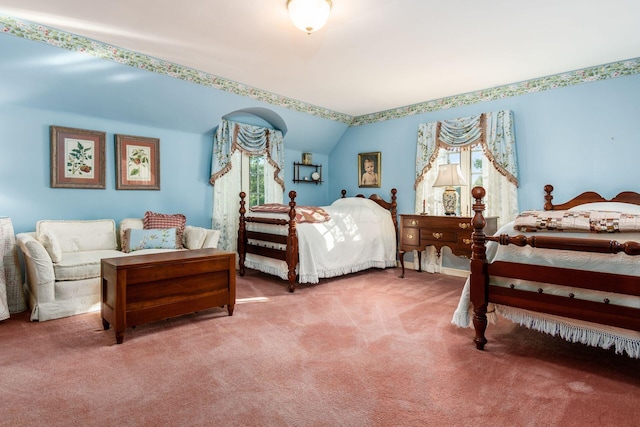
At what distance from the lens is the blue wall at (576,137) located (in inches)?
144

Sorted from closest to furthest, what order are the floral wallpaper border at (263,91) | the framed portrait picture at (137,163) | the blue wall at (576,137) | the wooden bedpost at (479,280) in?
the wooden bedpost at (479,280), the floral wallpaper border at (263,91), the blue wall at (576,137), the framed portrait picture at (137,163)

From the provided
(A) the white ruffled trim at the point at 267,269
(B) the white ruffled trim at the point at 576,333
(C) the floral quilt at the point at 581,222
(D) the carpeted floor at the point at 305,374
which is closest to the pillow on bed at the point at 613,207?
(C) the floral quilt at the point at 581,222

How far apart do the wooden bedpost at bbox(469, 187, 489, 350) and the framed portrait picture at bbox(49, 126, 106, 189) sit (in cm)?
393

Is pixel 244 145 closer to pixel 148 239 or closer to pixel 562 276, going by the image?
pixel 148 239

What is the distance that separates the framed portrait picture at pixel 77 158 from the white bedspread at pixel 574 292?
399 centimetres

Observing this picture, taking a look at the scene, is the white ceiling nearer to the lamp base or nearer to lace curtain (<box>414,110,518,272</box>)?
lace curtain (<box>414,110,518,272</box>)

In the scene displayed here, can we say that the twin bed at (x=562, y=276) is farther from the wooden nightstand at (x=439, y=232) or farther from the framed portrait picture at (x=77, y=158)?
the framed portrait picture at (x=77, y=158)

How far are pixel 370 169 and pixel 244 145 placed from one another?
81.1 inches

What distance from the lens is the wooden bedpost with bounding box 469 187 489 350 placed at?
2.47 m

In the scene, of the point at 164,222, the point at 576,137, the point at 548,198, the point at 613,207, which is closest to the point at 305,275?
the point at 164,222

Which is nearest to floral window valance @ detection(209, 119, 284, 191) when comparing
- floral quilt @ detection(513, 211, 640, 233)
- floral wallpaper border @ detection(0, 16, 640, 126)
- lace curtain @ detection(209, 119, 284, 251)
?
lace curtain @ detection(209, 119, 284, 251)

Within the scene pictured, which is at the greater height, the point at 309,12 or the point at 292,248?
the point at 309,12

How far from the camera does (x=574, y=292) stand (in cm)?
218

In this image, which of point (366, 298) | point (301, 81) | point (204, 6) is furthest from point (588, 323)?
point (301, 81)
